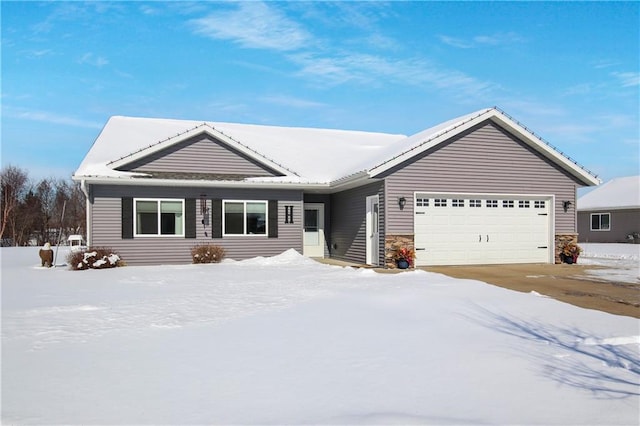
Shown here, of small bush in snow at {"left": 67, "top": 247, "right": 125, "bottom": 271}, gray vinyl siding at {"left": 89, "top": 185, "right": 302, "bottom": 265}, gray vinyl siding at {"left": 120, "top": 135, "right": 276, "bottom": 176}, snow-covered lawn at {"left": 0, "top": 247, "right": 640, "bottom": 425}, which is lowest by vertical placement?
snow-covered lawn at {"left": 0, "top": 247, "right": 640, "bottom": 425}

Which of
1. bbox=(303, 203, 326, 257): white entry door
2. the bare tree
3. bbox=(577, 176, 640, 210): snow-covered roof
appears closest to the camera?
bbox=(303, 203, 326, 257): white entry door

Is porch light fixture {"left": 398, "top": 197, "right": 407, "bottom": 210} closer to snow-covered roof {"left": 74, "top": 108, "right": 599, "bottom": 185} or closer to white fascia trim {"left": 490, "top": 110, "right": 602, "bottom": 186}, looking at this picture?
snow-covered roof {"left": 74, "top": 108, "right": 599, "bottom": 185}

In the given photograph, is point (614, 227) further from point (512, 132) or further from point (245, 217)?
point (245, 217)

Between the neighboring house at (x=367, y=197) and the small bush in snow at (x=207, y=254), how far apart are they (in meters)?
0.55

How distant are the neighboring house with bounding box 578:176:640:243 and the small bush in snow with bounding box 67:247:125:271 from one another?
27.7 meters

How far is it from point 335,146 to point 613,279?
1245 cm

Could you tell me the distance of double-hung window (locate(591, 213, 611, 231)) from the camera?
1231 inches

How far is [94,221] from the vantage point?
15523 millimetres

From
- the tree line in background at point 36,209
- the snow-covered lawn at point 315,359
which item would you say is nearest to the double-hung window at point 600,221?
the snow-covered lawn at point 315,359

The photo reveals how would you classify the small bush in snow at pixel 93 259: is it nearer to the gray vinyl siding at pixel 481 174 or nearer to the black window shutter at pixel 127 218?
the black window shutter at pixel 127 218

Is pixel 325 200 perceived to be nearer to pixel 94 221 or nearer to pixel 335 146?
pixel 335 146

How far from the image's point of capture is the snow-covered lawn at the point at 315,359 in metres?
4.04

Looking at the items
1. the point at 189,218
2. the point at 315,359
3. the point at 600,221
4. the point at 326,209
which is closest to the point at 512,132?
the point at 326,209

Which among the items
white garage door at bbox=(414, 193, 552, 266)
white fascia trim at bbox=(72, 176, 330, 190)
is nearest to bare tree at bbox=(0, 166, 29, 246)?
white fascia trim at bbox=(72, 176, 330, 190)
